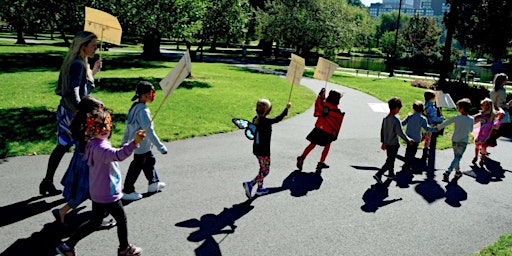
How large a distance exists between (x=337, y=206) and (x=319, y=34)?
27983mm

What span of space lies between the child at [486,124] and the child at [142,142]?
6.31m

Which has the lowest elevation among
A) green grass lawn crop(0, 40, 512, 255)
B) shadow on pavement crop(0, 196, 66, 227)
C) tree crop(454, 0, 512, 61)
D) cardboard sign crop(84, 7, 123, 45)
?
shadow on pavement crop(0, 196, 66, 227)

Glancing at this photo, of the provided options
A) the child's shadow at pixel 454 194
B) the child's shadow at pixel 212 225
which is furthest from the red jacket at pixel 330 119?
the child's shadow at pixel 212 225

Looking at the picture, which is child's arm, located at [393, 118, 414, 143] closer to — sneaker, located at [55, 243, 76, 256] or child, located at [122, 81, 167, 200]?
child, located at [122, 81, 167, 200]

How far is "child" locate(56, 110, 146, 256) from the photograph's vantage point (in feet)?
12.5

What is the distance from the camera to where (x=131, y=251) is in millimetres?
4238

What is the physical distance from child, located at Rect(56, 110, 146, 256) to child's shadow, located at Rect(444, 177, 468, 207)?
200 inches

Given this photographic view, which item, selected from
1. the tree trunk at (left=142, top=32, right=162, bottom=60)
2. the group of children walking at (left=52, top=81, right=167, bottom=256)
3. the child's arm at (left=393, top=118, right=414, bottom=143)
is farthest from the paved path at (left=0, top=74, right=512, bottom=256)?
the tree trunk at (left=142, top=32, right=162, bottom=60)

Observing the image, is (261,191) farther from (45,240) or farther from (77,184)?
(45,240)

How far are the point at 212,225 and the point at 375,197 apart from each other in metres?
2.81

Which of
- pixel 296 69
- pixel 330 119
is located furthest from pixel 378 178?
pixel 296 69

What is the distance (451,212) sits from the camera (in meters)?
6.07

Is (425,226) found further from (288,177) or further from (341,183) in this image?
(288,177)

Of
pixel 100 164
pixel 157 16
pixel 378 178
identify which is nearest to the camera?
pixel 100 164
